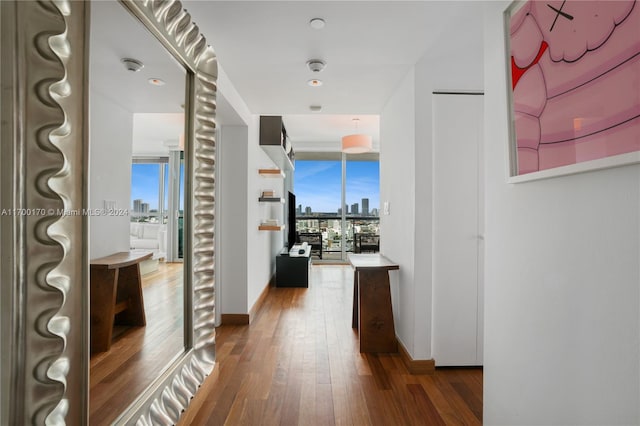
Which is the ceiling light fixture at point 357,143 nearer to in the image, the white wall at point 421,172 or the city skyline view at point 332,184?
the city skyline view at point 332,184

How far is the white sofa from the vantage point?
47.4 inches

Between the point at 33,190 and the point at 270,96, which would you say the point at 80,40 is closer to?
the point at 33,190

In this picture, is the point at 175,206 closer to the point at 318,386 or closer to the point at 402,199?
the point at 318,386

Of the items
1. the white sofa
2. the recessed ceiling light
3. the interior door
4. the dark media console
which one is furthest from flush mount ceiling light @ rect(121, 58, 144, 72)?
the dark media console

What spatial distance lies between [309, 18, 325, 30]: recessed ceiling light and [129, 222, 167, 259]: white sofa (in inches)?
54.5

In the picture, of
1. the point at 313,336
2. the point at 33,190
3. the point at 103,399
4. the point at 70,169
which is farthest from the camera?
the point at 313,336

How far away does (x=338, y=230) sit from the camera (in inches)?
298

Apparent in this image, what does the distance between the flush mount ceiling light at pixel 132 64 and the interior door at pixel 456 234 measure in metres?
2.01

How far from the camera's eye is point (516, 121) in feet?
3.98

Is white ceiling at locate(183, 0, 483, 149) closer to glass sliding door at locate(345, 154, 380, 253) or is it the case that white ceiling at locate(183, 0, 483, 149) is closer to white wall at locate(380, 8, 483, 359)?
white wall at locate(380, 8, 483, 359)

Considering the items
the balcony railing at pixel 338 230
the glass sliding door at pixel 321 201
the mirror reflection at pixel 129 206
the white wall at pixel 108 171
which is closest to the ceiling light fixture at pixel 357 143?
the glass sliding door at pixel 321 201

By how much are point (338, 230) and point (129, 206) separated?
6.50 meters

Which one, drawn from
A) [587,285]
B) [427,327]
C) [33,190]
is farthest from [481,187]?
[33,190]

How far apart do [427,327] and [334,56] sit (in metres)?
2.09
